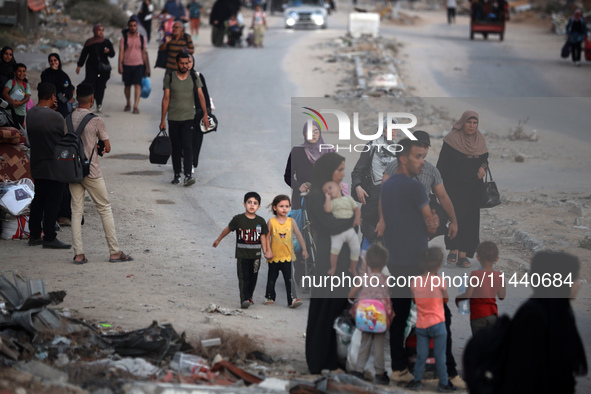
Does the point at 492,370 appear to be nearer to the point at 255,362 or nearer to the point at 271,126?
the point at 255,362

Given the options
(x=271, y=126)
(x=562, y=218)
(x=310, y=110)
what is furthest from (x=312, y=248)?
(x=271, y=126)

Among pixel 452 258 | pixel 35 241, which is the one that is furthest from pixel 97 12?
pixel 452 258

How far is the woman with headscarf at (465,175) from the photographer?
361 inches

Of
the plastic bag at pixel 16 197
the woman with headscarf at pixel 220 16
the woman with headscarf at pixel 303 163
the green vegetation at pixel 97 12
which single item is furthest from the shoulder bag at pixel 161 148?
the green vegetation at pixel 97 12

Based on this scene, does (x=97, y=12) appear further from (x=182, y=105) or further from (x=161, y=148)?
(x=161, y=148)

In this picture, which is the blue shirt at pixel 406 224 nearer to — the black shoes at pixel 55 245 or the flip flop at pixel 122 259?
the flip flop at pixel 122 259

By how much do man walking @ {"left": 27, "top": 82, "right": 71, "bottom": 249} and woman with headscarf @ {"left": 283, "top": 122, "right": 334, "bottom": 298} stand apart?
254 centimetres

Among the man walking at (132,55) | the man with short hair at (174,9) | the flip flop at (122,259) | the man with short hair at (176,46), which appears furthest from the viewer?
Result: the man with short hair at (174,9)

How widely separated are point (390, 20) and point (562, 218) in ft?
115

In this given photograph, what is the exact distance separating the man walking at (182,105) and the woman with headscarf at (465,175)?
4101mm

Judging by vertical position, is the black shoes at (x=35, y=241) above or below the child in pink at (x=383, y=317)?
below

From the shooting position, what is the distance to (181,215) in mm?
11070

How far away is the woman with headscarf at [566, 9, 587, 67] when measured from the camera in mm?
26359

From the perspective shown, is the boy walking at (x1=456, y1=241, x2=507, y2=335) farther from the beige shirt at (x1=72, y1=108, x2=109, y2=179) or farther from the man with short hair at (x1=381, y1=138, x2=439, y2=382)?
the beige shirt at (x1=72, y1=108, x2=109, y2=179)
